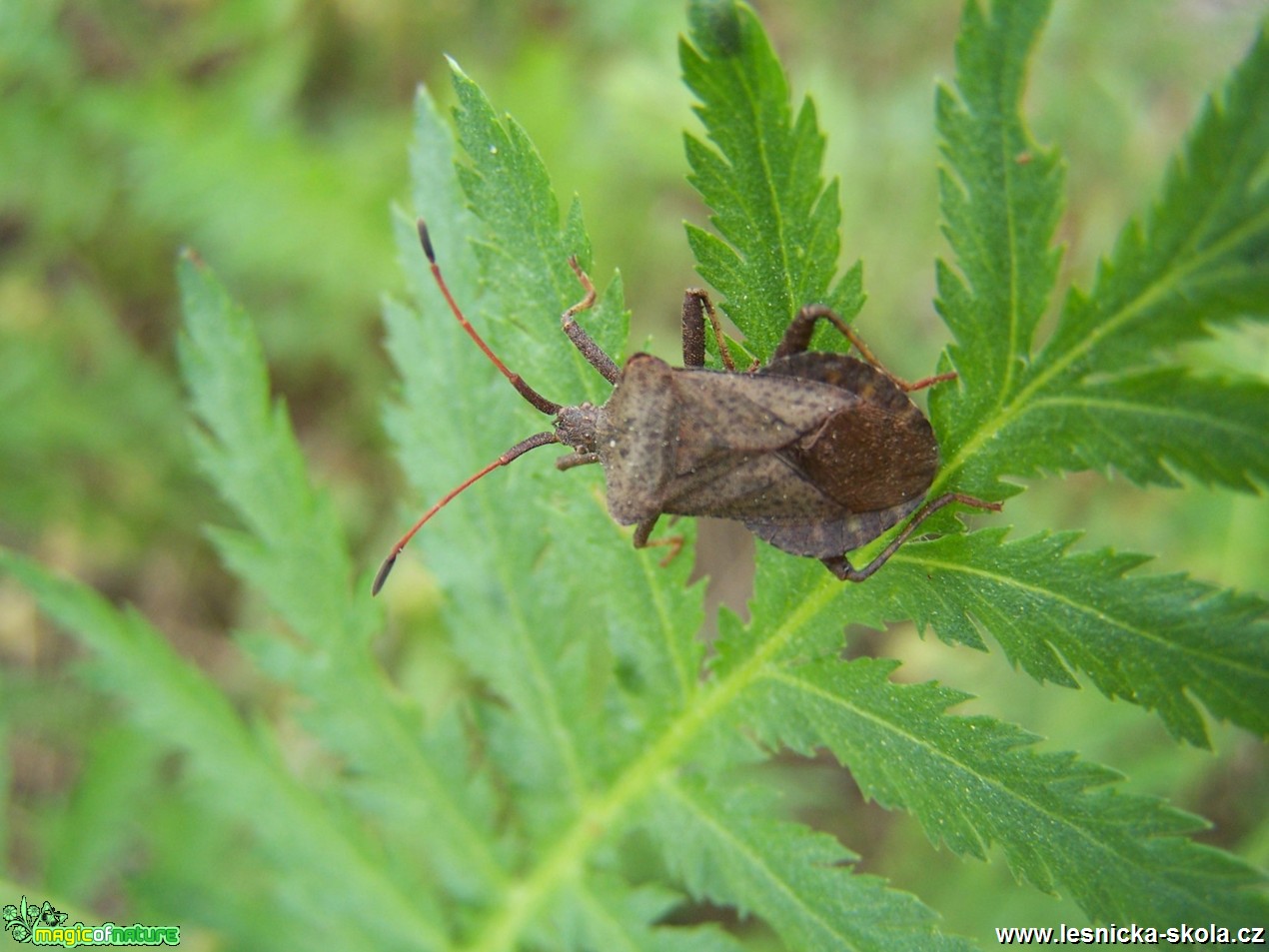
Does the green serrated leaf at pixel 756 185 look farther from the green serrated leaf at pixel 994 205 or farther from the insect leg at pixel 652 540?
the insect leg at pixel 652 540

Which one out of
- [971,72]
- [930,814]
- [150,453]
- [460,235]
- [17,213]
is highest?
[17,213]

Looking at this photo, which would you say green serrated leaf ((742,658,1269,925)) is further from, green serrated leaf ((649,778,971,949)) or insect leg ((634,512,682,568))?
insect leg ((634,512,682,568))

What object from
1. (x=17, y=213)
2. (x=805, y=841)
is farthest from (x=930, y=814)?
(x=17, y=213)

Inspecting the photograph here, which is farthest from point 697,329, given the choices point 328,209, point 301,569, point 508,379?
point 328,209

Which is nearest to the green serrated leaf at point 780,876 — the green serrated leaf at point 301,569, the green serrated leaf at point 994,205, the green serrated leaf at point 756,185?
the green serrated leaf at point 301,569

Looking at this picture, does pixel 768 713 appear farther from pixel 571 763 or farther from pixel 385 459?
pixel 385 459

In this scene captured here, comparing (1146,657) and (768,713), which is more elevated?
(768,713)
